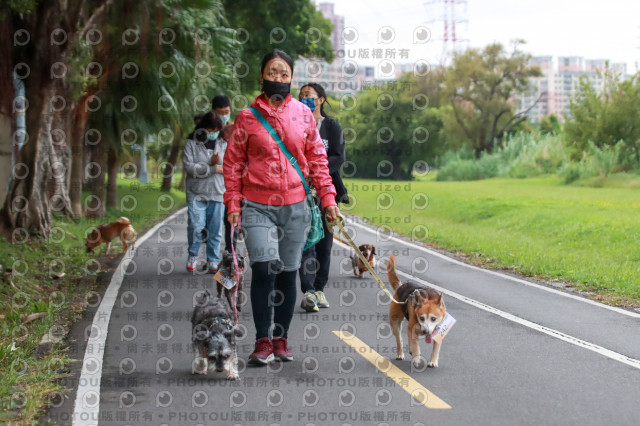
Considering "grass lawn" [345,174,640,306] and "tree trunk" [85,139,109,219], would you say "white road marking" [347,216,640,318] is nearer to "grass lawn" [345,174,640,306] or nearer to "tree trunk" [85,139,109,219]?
"grass lawn" [345,174,640,306]

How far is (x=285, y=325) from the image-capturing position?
6266mm

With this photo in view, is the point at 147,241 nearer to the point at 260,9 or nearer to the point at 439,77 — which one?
the point at 260,9

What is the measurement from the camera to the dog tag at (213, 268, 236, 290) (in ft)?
26.3

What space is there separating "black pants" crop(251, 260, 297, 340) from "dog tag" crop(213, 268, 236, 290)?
1.79 meters

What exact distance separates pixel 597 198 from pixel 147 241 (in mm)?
16121

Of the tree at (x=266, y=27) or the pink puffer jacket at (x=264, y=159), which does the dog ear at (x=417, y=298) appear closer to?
the pink puffer jacket at (x=264, y=159)

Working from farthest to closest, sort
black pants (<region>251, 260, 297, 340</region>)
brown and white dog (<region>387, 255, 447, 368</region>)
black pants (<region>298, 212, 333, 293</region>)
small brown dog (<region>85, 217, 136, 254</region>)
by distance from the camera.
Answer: small brown dog (<region>85, 217, 136, 254</region>) → black pants (<region>298, 212, 333, 293</region>) → black pants (<region>251, 260, 297, 340</region>) → brown and white dog (<region>387, 255, 447, 368</region>)

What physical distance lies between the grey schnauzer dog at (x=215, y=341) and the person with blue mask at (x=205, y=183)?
16.9ft

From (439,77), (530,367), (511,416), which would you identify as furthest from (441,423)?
(439,77)

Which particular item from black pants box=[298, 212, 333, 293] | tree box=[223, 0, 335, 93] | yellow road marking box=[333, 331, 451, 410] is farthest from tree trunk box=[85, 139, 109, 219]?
yellow road marking box=[333, 331, 451, 410]

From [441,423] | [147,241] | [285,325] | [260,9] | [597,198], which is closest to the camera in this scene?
[441,423]

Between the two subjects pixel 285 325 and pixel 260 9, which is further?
pixel 260 9

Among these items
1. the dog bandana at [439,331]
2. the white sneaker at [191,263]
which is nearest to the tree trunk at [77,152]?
the white sneaker at [191,263]

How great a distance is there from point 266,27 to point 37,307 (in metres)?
24.9
